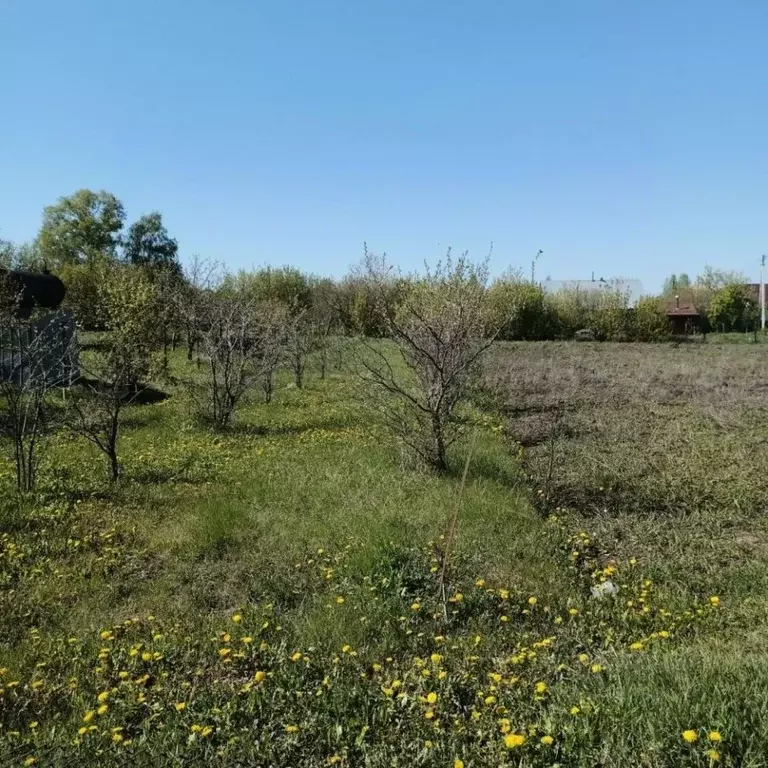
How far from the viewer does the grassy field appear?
261cm

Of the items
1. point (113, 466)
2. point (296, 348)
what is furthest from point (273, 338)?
point (113, 466)

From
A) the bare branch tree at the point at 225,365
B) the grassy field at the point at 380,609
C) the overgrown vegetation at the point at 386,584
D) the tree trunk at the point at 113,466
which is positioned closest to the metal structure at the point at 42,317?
the overgrown vegetation at the point at 386,584

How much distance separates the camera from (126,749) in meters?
2.62

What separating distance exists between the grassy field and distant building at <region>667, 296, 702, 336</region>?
1270 inches

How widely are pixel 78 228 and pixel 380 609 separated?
4294cm

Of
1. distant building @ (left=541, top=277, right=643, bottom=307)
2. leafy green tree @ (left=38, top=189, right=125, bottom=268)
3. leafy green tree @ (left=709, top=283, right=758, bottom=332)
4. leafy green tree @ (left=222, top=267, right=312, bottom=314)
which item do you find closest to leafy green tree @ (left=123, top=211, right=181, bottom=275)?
leafy green tree @ (left=38, top=189, right=125, bottom=268)

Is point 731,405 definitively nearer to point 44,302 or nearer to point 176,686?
point 176,686

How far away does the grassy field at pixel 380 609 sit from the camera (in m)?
2.61

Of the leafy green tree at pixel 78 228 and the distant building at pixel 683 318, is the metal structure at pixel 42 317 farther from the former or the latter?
the distant building at pixel 683 318

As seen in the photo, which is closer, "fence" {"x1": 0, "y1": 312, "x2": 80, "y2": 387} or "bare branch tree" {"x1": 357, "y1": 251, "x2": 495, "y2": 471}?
"bare branch tree" {"x1": 357, "y1": 251, "x2": 495, "y2": 471}

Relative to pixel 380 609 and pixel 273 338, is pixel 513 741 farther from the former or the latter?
pixel 273 338

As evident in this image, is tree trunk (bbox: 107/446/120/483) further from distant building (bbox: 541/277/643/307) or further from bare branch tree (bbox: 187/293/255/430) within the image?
distant building (bbox: 541/277/643/307)

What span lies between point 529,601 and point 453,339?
3616mm

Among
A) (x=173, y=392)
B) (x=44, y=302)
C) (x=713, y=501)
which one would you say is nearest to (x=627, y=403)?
(x=713, y=501)
